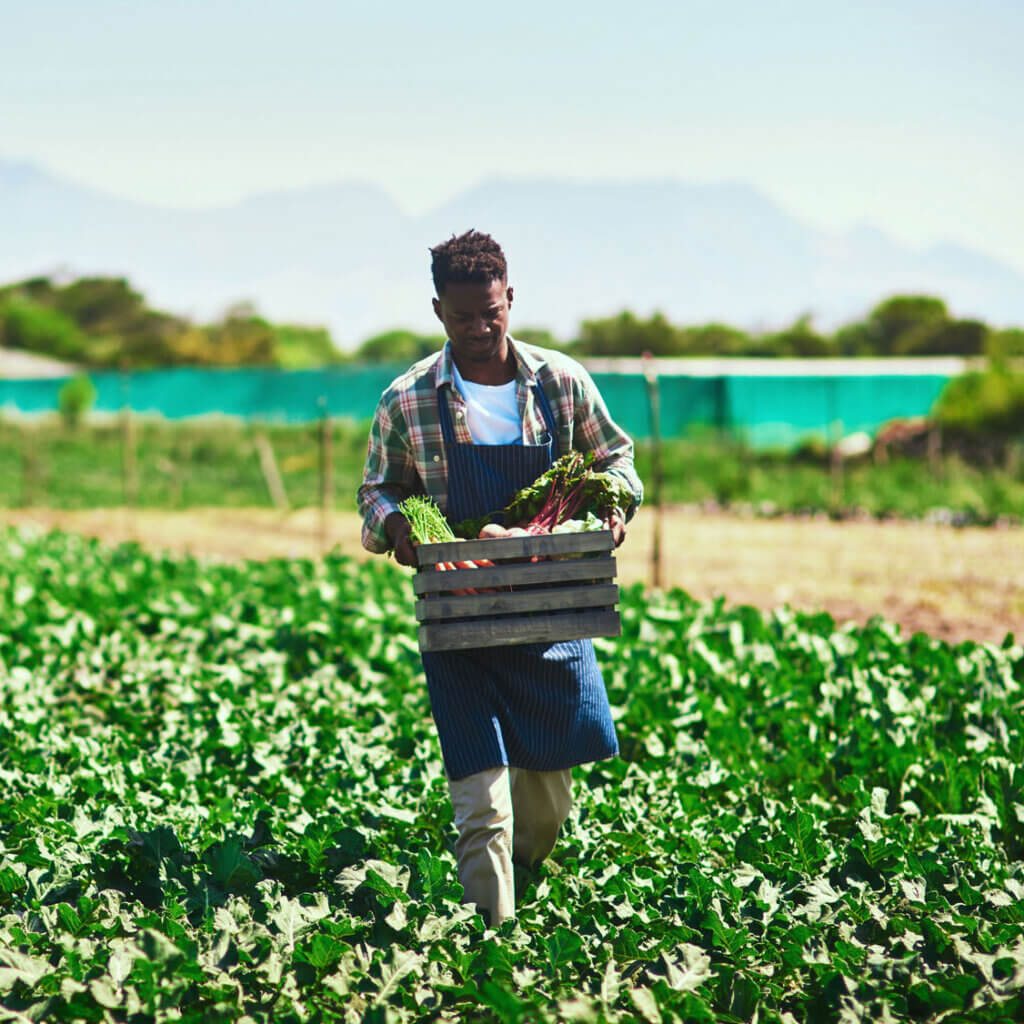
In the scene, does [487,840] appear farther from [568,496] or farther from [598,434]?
[598,434]

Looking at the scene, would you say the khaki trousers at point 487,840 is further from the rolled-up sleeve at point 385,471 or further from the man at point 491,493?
the rolled-up sleeve at point 385,471

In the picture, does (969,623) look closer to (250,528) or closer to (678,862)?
(678,862)

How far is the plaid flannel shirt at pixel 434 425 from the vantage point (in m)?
3.36

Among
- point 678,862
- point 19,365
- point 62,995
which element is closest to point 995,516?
point 678,862

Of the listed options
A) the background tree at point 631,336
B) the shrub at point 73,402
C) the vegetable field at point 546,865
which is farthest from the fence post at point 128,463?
the background tree at point 631,336

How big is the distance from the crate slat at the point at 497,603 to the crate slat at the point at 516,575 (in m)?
0.03

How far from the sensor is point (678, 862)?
3.66 metres

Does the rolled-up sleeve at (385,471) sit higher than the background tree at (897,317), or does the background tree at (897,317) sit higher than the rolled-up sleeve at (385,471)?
the background tree at (897,317)

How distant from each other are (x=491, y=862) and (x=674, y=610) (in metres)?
3.27

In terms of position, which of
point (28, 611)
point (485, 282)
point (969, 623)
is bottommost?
point (969, 623)

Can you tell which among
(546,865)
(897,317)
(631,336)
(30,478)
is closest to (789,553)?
(546,865)

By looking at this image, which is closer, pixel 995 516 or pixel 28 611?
pixel 28 611

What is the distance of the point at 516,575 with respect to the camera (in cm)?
314

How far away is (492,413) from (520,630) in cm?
61
